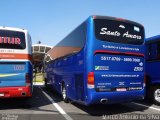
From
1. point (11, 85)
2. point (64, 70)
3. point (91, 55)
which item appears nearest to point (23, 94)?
point (11, 85)

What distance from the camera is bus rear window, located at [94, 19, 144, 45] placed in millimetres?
10203

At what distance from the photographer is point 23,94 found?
11.6 meters

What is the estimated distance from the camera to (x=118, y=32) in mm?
10562

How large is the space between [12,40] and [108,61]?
394cm

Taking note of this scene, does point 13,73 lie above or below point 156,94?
above

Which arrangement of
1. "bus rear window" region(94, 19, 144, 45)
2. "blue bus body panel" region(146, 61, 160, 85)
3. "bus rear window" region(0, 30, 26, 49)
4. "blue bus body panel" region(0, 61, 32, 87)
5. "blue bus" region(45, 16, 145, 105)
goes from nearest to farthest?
"blue bus" region(45, 16, 145, 105) < "bus rear window" region(94, 19, 144, 45) < "blue bus body panel" region(0, 61, 32, 87) < "bus rear window" region(0, 30, 26, 49) < "blue bus body panel" region(146, 61, 160, 85)

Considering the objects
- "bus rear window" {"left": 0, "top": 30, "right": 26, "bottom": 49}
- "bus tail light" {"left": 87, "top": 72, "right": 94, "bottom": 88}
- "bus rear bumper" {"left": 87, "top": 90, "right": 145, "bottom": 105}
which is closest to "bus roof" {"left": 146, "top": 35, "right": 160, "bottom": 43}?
"bus rear bumper" {"left": 87, "top": 90, "right": 145, "bottom": 105}

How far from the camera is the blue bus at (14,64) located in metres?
11.4

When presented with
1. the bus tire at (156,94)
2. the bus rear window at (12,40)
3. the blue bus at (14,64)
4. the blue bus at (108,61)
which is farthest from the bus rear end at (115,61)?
the bus rear window at (12,40)

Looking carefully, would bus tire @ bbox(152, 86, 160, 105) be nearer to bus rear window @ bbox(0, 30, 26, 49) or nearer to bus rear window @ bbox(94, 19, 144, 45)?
bus rear window @ bbox(94, 19, 144, 45)

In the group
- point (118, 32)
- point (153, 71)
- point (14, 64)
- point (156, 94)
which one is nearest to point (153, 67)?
point (153, 71)

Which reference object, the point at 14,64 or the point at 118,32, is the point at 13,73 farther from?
the point at 118,32

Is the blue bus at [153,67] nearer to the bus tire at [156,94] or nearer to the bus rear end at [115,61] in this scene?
the bus tire at [156,94]

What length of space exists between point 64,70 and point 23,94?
2.56 metres
